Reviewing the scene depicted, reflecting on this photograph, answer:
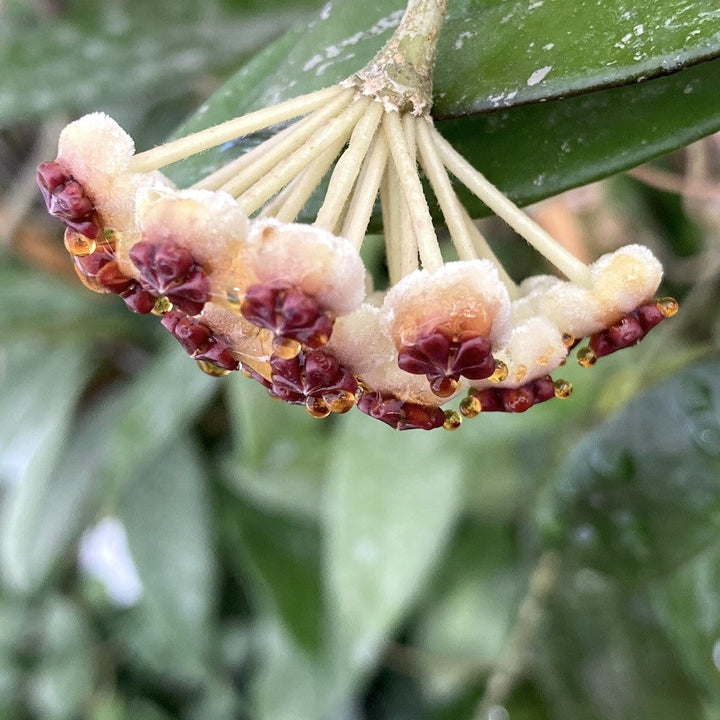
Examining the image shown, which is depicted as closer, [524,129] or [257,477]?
[524,129]

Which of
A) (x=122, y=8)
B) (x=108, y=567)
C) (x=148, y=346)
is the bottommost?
(x=108, y=567)

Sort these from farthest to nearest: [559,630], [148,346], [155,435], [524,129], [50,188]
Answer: [148,346] < [155,435] < [559,630] < [524,129] < [50,188]

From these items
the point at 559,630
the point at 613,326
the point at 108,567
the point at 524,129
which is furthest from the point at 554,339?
the point at 108,567

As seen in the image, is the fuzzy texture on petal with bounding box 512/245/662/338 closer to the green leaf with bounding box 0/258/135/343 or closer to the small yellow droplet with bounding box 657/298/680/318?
the small yellow droplet with bounding box 657/298/680/318

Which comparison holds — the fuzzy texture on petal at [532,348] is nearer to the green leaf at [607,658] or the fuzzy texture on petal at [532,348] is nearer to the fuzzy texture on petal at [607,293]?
the fuzzy texture on petal at [607,293]

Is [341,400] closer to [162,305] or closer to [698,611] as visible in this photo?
[162,305]

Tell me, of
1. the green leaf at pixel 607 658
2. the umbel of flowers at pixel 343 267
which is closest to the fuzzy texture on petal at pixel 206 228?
the umbel of flowers at pixel 343 267

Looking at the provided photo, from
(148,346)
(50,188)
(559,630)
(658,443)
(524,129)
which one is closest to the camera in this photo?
(50,188)

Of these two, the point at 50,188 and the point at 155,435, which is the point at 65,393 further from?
the point at 50,188
